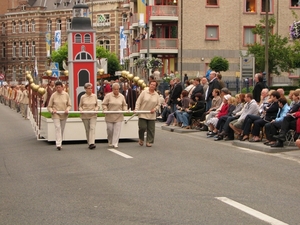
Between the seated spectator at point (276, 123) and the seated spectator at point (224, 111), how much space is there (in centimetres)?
343

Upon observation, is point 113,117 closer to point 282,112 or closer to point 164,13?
point 282,112

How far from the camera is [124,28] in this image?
79.4m

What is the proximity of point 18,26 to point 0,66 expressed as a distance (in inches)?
344

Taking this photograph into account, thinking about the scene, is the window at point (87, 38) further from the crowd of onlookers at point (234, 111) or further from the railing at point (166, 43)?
the railing at point (166, 43)

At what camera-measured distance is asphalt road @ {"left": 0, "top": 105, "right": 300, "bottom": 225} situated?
389 inches

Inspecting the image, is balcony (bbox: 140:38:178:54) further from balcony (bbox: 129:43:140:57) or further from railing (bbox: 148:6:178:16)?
balcony (bbox: 129:43:140:57)

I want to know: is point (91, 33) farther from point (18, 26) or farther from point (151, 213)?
point (18, 26)

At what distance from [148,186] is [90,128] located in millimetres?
7473

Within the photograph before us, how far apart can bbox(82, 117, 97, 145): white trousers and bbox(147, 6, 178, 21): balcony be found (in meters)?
39.8

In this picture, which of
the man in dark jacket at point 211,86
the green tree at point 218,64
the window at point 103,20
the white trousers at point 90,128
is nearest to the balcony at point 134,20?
the green tree at point 218,64

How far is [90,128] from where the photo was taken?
1991cm

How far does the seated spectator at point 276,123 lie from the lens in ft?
63.1

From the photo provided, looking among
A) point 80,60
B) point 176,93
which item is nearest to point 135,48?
point 176,93

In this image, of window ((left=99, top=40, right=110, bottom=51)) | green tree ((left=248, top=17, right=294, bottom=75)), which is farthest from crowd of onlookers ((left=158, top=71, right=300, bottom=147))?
window ((left=99, top=40, right=110, bottom=51))
